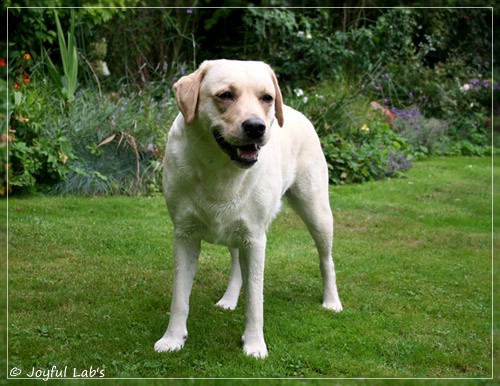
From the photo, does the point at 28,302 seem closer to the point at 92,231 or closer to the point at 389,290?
the point at 92,231

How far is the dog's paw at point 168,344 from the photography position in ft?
11.4

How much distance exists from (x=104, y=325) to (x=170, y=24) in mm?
4977

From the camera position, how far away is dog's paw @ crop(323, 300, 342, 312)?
4293 mm

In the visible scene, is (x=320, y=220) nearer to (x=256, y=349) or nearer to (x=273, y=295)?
(x=273, y=295)

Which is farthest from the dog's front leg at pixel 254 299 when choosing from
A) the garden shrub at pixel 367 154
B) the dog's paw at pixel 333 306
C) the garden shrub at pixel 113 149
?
the garden shrub at pixel 367 154

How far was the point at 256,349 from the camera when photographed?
3.47 meters

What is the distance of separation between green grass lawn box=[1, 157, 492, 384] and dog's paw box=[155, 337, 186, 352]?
52 millimetres

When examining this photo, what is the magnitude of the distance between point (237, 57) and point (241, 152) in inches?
164

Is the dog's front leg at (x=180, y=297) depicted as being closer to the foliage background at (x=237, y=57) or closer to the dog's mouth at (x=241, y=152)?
the dog's mouth at (x=241, y=152)

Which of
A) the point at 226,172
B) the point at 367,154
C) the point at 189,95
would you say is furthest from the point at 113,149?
the point at 189,95

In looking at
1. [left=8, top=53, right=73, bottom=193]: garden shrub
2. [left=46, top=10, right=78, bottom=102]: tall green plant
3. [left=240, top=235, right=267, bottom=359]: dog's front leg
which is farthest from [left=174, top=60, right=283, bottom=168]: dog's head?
[left=46, top=10, right=78, bottom=102]: tall green plant

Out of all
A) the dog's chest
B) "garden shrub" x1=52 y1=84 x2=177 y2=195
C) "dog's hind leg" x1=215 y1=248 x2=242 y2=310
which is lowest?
"garden shrub" x1=52 y1=84 x2=177 y2=195

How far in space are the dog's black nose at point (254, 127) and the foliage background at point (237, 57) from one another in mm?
3041

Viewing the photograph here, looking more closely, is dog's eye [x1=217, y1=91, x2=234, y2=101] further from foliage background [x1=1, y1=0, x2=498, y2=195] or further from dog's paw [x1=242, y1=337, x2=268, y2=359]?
foliage background [x1=1, y1=0, x2=498, y2=195]
